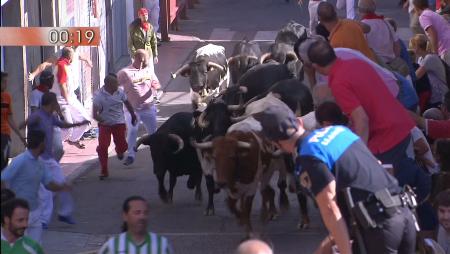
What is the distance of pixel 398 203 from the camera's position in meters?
8.88

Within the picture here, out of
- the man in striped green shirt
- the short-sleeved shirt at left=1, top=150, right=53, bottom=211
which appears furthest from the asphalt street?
the man in striped green shirt

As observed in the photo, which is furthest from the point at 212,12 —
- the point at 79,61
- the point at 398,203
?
the point at 398,203

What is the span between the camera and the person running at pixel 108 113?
18.1 metres

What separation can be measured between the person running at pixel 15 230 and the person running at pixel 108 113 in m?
8.03

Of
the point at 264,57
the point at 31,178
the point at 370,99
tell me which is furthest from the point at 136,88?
the point at 370,99

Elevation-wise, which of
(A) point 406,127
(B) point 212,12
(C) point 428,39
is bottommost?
(B) point 212,12

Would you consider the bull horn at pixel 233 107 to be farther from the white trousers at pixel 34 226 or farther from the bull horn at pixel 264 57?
the white trousers at pixel 34 226

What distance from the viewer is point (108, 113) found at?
18.3 meters

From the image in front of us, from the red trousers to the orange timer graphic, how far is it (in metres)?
2.93

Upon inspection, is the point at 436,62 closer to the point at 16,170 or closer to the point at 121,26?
the point at 16,170

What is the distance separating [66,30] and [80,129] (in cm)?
533

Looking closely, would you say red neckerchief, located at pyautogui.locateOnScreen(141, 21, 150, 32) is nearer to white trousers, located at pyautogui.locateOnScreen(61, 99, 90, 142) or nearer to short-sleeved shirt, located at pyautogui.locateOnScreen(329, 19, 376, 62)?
white trousers, located at pyautogui.locateOnScreen(61, 99, 90, 142)

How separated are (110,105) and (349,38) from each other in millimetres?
5333

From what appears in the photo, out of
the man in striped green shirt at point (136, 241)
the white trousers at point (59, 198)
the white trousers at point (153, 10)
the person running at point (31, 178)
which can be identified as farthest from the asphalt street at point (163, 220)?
the white trousers at point (153, 10)
